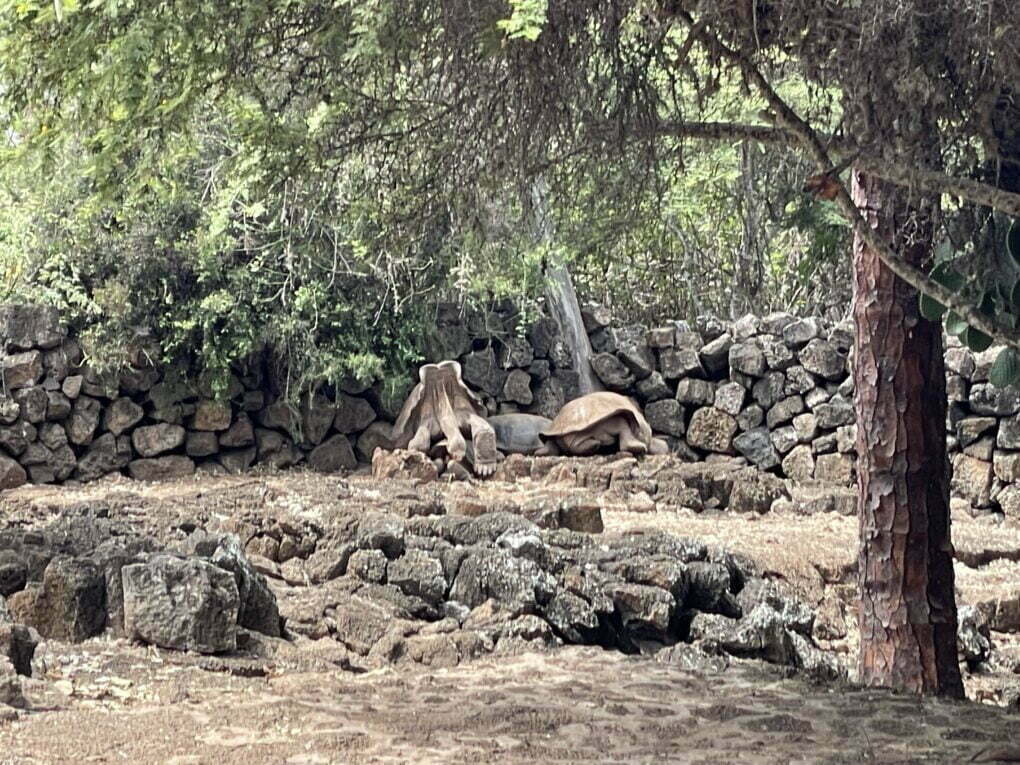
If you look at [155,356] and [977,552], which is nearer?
[977,552]

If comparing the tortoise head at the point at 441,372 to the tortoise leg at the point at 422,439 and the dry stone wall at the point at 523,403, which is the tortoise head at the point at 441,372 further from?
the dry stone wall at the point at 523,403

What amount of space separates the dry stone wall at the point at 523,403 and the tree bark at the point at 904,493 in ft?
22.9

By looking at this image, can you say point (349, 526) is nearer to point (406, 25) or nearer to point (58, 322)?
point (406, 25)

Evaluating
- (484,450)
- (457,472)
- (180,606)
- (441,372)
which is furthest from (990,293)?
(441,372)

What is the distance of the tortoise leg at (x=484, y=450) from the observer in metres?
13.4

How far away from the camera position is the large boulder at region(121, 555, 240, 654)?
6.06 m

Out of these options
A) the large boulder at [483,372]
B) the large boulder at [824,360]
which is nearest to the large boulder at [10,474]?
the large boulder at [483,372]

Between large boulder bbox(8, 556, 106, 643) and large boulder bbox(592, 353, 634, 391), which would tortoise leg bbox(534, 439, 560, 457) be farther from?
large boulder bbox(8, 556, 106, 643)

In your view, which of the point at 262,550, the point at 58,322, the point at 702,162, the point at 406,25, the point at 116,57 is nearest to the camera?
the point at 116,57

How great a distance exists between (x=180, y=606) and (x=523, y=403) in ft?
31.1

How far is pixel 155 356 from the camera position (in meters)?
13.8

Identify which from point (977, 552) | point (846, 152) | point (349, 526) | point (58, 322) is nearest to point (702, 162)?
point (977, 552)

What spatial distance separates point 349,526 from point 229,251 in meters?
5.83

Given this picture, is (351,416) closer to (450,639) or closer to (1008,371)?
(450,639)
